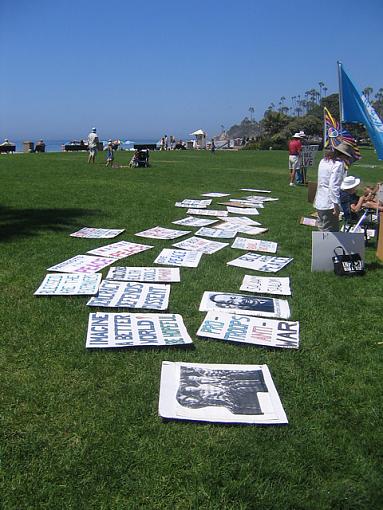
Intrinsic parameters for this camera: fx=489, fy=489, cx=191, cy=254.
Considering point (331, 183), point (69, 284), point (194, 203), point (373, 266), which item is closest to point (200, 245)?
point (331, 183)

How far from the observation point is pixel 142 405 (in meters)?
3.12

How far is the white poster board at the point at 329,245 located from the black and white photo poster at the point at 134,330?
239 centimetres

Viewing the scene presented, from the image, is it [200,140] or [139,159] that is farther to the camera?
[200,140]

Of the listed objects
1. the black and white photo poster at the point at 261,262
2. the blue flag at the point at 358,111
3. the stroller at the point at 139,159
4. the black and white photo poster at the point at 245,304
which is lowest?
the black and white photo poster at the point at 245,304

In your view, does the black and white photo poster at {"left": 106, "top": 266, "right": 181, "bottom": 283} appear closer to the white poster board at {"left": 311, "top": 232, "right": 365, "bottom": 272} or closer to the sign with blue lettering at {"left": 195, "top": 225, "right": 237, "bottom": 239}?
the white poster board at {"left": 311, "top": 232, "right": 365, "bottom": 272}

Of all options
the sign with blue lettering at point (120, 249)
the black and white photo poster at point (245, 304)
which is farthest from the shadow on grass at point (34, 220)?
the black and white photo poster at point (245, 304)

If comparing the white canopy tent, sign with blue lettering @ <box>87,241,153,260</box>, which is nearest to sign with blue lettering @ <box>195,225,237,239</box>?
sign with blue lettering @ <box>87,241,153,260</box>

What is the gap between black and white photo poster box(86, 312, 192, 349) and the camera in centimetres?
395

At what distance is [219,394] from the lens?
324cm

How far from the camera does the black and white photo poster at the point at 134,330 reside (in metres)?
3.95

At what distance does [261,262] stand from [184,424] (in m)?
3.90

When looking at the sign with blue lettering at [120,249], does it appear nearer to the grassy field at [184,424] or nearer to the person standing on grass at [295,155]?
the grassy field at [184,424]

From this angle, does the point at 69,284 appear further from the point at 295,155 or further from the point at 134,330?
the point at 295,155

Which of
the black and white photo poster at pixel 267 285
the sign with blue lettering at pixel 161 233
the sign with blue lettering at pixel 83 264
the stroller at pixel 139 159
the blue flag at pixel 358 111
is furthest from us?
the stroller at pixel 139 159
